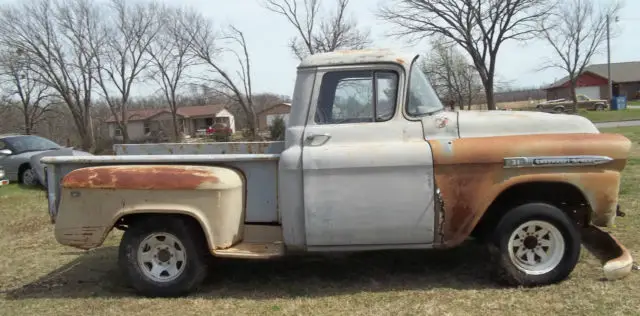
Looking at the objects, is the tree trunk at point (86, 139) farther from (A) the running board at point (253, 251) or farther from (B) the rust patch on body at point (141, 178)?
(A) the running board at point (253, 251)

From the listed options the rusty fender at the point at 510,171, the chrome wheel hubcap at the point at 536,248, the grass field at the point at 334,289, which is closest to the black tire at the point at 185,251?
the grass field at the point at 334,289

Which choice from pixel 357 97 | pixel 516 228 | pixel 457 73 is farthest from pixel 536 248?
pixel 457 73

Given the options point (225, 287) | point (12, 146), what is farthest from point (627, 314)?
point (12, 146)

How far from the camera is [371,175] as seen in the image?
4.33 m

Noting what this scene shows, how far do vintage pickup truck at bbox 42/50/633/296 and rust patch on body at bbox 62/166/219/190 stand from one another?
12 mm

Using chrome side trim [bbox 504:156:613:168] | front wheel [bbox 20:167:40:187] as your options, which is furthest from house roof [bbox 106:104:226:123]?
chrome side trim [bbox 504:156:613:168]

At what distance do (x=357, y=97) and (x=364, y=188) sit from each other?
81 centimetres

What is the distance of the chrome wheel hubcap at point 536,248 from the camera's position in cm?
444

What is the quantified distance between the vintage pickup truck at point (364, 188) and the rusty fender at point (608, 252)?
1.0 inches

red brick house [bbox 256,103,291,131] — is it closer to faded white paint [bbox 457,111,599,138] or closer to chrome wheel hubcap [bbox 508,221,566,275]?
faded white paint [bbox 457,111,599,138]

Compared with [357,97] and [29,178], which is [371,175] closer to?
[357,97]

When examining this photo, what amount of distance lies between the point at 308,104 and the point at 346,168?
0.69 m

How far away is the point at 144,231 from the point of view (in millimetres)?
4691

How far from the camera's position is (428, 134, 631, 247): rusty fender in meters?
4.28
